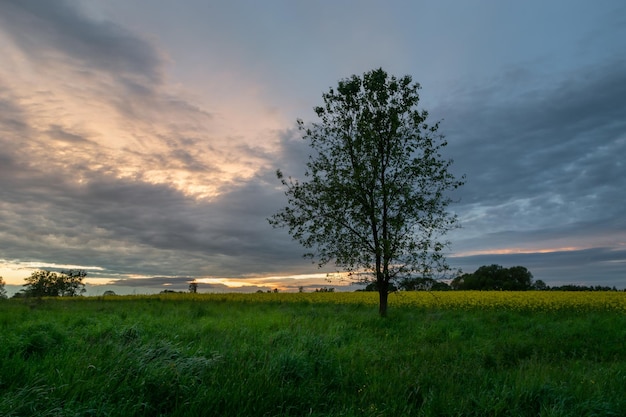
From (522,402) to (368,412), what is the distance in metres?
2.55

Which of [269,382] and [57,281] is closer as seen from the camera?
[269,382]

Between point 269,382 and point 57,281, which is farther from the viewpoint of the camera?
point 57,281

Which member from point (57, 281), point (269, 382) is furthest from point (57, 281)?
point (269, 382)

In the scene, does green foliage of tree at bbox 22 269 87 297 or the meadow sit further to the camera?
green foliage of tree at bbox 22 269 87 297

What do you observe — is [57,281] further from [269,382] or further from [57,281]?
[269,382]

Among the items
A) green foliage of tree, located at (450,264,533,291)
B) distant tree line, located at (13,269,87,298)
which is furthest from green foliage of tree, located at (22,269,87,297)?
green foliage of tree, located at (450,264,533,291)

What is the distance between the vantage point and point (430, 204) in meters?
20.1

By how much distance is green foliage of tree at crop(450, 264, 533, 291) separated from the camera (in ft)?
275

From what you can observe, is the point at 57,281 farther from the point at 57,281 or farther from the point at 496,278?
the point at 496,278

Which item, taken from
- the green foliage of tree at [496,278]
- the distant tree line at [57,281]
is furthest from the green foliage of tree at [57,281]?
the green foliage of tree at [496,278]

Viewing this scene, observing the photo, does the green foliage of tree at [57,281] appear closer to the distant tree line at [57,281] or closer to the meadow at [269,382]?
the distant tree line at [57,281]

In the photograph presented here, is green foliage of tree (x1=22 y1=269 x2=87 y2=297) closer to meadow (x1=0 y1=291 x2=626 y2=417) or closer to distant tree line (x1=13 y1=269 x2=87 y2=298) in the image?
distant tree line (x1=13 y1=269 x2=87 y2=298)

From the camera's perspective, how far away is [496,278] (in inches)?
3556

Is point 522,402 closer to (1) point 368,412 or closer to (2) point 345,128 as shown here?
(1) point 368,412
